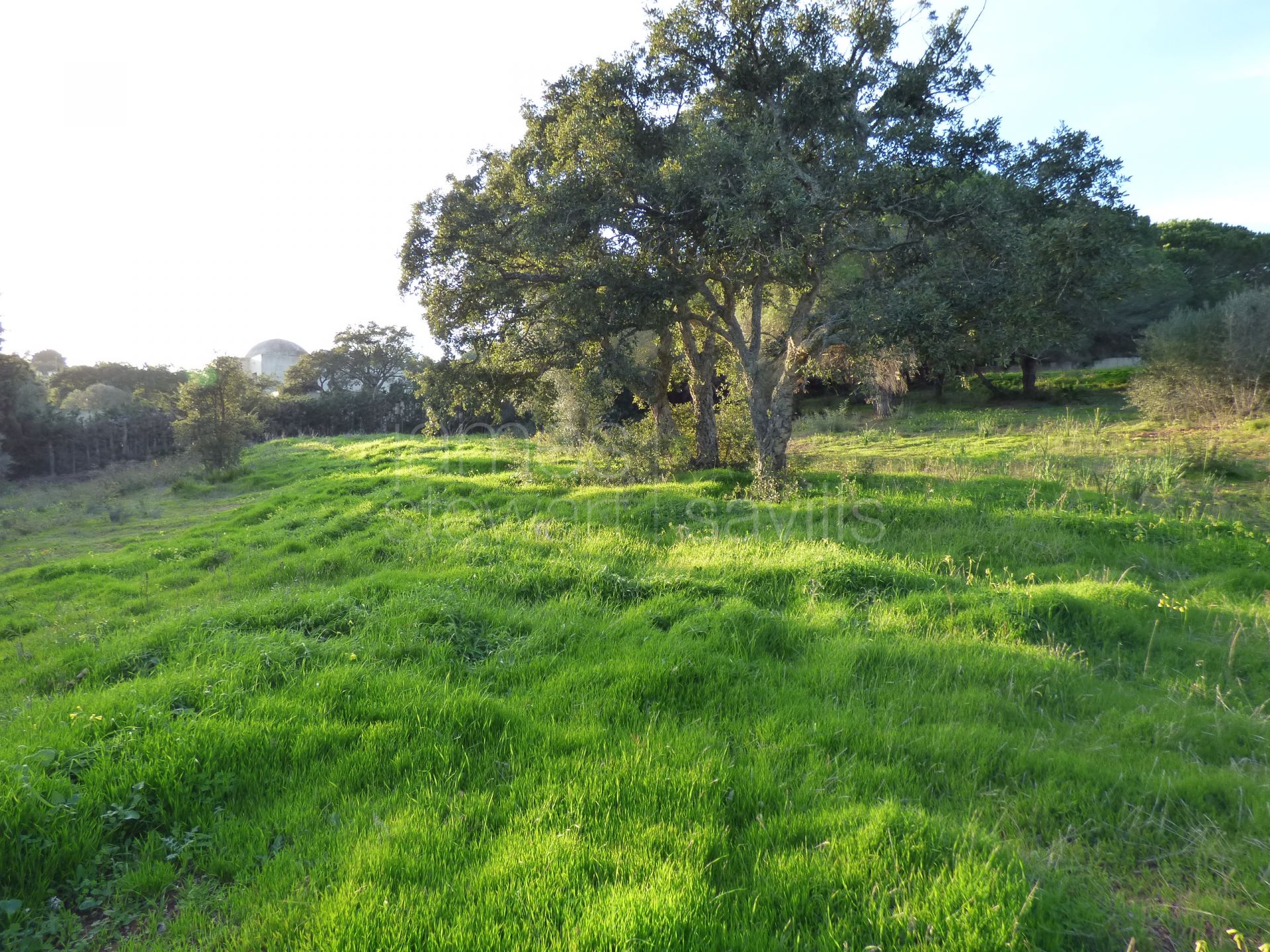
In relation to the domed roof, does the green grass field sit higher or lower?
lower

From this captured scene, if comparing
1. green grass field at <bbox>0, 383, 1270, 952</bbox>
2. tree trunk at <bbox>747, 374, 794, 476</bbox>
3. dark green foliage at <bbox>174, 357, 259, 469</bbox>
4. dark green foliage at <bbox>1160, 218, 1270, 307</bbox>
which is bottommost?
green grass field at <bbox>0, 383, 1270, 952</bbox>

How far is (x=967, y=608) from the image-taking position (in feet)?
19.8

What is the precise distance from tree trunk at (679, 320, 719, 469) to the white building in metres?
78.3

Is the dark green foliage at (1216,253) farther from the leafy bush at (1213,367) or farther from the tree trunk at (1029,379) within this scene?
the leafy bush at (1213,367)

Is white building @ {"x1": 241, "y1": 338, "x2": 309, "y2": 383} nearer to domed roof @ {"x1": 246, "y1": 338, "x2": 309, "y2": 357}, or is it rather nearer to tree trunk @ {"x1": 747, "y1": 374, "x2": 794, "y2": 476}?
domed roof @ {"x1": 246, "y1": 338, "x2": 309, "y2": 357}

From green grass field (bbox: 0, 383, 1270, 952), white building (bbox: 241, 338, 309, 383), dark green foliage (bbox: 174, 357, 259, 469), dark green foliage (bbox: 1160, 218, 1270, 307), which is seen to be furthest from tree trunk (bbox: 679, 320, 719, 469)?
white building (bbox: 241, 338, 309, 383)

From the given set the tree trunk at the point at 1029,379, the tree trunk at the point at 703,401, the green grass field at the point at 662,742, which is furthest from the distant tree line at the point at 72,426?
the tree trunk at the point at 1029,379

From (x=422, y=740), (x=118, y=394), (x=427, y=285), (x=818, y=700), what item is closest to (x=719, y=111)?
(x=427, y=285)

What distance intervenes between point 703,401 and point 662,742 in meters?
11.9

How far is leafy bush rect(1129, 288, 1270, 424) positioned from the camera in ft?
61.8

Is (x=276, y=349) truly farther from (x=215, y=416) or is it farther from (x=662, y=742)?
(x=662, y=742)

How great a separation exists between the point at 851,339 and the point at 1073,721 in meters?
8.05

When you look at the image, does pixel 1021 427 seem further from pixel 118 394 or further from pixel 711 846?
pixel 118 394

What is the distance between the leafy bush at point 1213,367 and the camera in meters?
18.8
